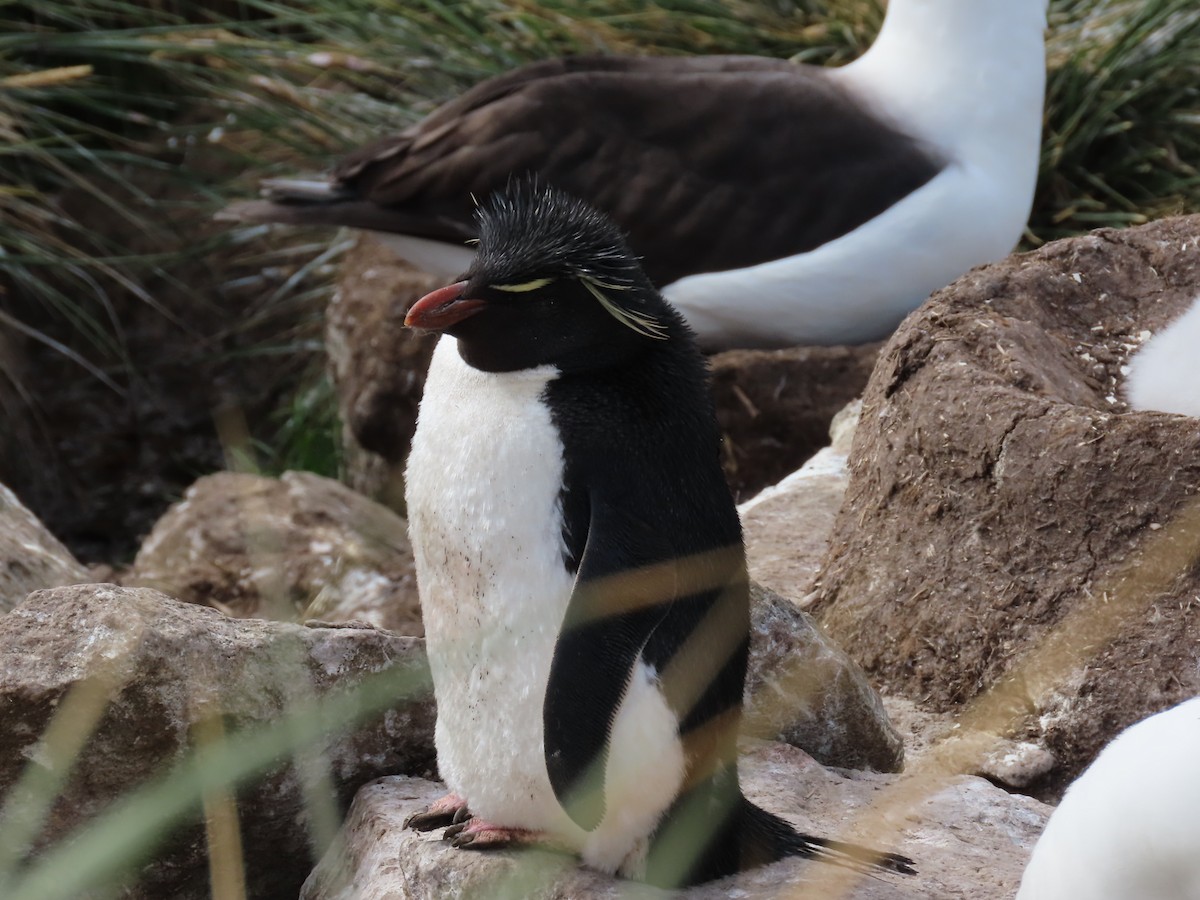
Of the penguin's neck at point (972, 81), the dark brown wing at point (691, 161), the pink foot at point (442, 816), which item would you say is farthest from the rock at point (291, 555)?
the pink foot at point (442, 816)

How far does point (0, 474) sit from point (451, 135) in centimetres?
312

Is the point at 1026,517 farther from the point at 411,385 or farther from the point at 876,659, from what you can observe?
the point at 411,385

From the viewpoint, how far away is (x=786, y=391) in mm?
5305

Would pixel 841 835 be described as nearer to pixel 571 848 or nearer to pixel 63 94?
pixel 571 848

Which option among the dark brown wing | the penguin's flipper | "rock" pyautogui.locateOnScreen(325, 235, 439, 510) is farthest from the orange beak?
"rock" pyautogui.locateOnScreen(325, 235, 439, 510)

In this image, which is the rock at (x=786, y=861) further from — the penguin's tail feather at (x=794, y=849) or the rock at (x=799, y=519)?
the rock at (x=799, y=519)

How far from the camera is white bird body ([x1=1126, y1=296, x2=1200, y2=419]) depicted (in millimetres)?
3797

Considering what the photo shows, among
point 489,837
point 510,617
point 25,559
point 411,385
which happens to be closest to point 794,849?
point 489,837

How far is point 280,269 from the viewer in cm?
823

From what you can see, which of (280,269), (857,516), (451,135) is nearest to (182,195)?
(280,269)

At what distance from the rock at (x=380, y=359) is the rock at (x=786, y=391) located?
1.27 meters

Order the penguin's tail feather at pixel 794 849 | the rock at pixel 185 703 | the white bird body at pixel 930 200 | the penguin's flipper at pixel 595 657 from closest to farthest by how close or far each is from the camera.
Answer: the penguin's flipper at pixel 595 657 → the penguin's tail feather at pixel 794 849 → the rock at pixel 185 703 → the white bird body at pixel 930 200

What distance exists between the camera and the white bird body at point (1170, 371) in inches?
149

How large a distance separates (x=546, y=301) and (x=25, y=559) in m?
1.89
